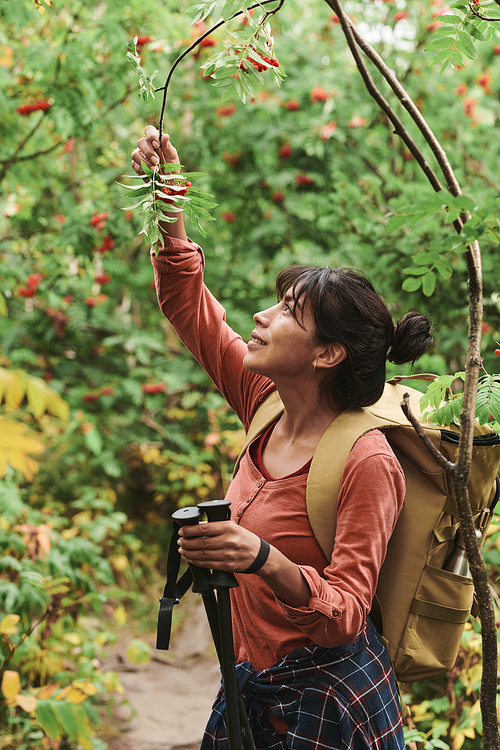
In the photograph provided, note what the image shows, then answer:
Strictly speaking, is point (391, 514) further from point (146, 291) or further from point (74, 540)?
point (146, 291)

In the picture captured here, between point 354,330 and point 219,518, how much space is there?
21.4 inches

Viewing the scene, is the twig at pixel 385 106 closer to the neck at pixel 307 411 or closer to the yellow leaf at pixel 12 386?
the neck at pixel 307 411

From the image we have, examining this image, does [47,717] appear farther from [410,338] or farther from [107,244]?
[107,244]

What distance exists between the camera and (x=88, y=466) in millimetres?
5164

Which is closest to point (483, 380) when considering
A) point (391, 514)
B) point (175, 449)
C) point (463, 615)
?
point (391, 514)

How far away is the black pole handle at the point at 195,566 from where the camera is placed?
40.6 inches

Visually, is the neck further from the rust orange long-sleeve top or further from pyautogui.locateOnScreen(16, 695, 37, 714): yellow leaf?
pyautogui.locateOnScreen(16, 695, 37, 714): yellow leaf

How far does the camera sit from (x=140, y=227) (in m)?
3.96

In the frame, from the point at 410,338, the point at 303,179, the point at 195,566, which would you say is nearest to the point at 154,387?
the point at 303,179

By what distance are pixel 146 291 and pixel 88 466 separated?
4.96ft

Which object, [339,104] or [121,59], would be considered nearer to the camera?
[121,59]

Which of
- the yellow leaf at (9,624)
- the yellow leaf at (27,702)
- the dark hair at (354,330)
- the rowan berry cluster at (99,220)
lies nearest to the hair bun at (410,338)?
the dark hair at (354,330)

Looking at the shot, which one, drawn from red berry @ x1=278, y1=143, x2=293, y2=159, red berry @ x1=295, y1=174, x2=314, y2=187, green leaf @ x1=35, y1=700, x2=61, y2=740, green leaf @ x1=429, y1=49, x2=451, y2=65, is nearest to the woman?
green leaf @ x1=429, y1=49, x2=451, y2=65

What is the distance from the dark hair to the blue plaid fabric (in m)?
0.52
